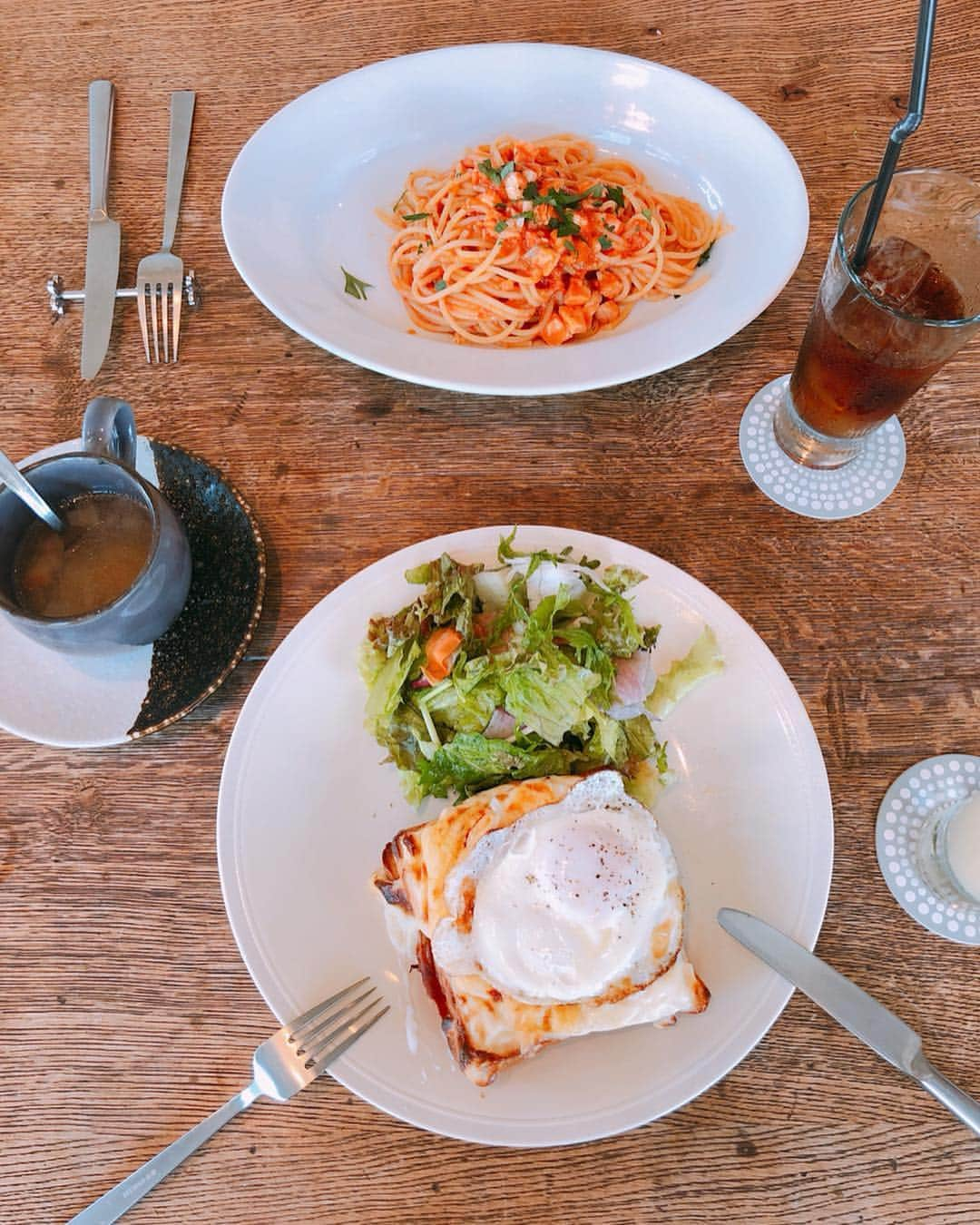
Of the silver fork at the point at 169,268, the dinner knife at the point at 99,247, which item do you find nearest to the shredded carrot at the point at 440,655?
the silver fork at the point at 169,268

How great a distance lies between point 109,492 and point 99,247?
3.70 feet

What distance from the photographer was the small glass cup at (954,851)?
1.72 meters

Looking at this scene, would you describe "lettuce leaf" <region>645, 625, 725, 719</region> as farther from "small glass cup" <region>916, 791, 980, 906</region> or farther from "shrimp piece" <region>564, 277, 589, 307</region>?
"shrimp piece" <region>564, 277, 589, 307</region>

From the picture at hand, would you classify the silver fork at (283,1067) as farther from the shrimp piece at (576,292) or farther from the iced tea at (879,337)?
the shrimp piece at (576,292)

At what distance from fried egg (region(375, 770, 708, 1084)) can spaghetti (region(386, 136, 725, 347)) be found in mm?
1340

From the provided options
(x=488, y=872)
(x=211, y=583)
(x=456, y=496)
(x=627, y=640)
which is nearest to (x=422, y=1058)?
(x=488, y=872)

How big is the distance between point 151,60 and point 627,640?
2.61 meters

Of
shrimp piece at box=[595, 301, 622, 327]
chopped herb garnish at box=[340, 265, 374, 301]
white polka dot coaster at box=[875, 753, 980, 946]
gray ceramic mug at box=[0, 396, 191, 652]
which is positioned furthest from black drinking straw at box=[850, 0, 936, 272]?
gray ceramic mug at box=[0, 396, 191, 652]

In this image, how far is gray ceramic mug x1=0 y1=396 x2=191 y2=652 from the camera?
1731mm

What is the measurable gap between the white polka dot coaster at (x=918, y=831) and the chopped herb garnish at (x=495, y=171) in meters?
1.95

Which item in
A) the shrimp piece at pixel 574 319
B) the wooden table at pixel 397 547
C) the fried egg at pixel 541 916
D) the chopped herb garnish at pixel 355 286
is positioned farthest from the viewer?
the chopped herb garnish at pixel 355 286

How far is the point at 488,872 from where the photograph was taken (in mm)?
1645

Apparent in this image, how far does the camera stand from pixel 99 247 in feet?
8.29

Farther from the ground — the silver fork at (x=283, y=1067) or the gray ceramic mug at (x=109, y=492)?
the gray ceramic mug at (x=109, y=492)
